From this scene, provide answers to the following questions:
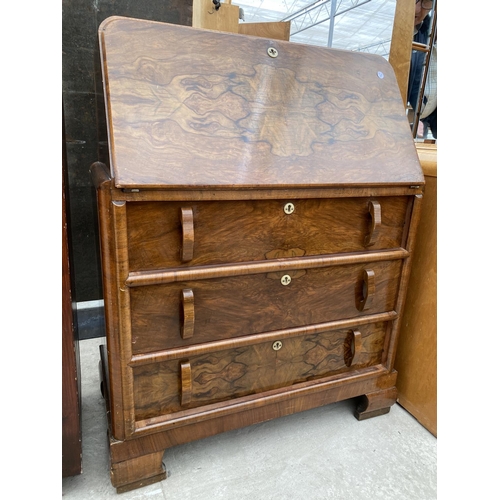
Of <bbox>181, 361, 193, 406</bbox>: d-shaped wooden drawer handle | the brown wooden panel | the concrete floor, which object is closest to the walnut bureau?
<bbox>181, 361, 193, 406</bbox>: d-shaped wooden drawer handle

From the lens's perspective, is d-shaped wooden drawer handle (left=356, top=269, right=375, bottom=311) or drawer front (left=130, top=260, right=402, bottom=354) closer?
drawer front (left=130, top=260, right=402, bottom=354)

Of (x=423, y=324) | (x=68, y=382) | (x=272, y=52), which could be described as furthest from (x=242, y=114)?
(x=423, y=324)

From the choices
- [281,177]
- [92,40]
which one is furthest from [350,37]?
[281,177]

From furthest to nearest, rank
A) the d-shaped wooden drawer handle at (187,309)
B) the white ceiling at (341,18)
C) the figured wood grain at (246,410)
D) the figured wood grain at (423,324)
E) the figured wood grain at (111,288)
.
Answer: the white ceiling at (341,18)
the figured wood grain at (423,324)
the figured wood grain at (246,410)
the d-shaped wooden drawer handle at (187,309)
the figured wood grain at (111,288)

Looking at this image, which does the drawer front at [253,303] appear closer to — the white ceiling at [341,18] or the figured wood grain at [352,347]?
the figured wood grain at [352,347]

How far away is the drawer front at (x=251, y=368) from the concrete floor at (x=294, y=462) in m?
0.24

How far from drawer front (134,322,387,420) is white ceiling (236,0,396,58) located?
311 inches

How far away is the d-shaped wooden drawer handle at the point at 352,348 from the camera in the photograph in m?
1.36

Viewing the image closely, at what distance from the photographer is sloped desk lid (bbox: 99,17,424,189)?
3.18 feet

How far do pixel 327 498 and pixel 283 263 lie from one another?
2.34 ft

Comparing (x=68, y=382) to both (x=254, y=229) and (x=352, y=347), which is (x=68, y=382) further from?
(x=352, y=347)

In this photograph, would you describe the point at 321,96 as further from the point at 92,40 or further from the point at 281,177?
the point at 92,40

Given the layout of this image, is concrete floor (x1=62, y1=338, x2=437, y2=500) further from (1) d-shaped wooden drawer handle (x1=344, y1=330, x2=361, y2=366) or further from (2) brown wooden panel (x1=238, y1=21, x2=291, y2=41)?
(2) brown wooden panel (x1=238, y1=21, x2=291, y2=41)

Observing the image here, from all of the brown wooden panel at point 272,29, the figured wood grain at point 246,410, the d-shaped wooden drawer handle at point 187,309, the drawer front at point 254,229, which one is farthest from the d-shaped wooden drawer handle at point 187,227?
the brown wooden panel at point 272,29
